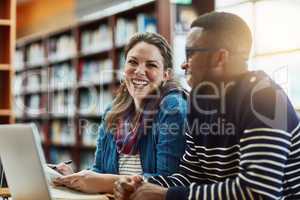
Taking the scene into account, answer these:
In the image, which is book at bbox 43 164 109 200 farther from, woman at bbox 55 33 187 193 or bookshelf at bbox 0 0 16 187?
bookshelf at bbox 0 0 16 187

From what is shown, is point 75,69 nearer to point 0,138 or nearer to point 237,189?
point 0,138

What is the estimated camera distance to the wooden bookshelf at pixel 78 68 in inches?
184

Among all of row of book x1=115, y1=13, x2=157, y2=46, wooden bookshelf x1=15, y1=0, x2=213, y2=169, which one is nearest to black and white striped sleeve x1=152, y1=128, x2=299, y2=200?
wooden bookshelf x1=15, y1=0, x2=213, y2=169

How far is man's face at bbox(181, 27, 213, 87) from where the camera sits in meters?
1.46

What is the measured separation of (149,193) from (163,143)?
0.40 m

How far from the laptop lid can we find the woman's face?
612 millimetres

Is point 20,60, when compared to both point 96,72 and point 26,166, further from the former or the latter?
point 26,166

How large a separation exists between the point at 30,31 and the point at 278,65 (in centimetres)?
568

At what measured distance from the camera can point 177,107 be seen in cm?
182

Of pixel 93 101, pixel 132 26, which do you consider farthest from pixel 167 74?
pixel 93 101

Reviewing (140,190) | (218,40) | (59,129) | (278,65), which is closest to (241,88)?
(218,40)

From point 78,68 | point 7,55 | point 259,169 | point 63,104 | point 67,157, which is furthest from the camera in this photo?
point 63,104

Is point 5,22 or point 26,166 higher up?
point 5,22

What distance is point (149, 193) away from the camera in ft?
4.51
